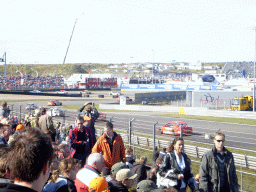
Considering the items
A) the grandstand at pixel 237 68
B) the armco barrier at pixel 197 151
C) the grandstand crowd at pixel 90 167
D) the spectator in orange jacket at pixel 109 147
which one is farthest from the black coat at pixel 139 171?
the grandstand at pixel 237 68

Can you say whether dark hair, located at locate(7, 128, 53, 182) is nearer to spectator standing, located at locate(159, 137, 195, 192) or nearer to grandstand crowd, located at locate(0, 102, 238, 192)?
grandstand crowd, located at locate(0, 102, 238, 192)

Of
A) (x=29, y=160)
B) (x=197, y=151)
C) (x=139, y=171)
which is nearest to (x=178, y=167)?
(x=139, y=171)

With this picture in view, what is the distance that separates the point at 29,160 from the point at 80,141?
202 inches

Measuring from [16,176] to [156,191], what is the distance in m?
2.62

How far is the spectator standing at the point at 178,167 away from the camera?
15.2ft

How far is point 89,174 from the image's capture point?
159 inches

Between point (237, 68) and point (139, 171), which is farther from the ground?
point (237, 68)

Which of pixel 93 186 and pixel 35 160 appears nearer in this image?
pixel 35 160

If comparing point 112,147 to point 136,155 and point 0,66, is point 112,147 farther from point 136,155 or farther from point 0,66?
point 0,66

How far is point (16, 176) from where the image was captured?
1.85 metres

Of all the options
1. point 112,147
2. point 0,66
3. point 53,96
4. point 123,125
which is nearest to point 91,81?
point 53,96

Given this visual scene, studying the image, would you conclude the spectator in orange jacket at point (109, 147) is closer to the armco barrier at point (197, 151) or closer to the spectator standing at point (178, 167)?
the spectator standing at point (178, 167)

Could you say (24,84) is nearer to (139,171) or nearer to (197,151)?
(197,151)

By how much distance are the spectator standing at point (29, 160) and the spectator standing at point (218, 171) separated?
126 inches
